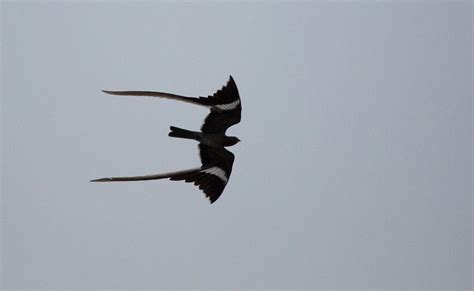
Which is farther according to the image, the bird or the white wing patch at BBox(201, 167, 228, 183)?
the white wing patch at BBox(201, 167, 228, 183)

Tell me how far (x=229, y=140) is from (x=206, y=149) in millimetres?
406

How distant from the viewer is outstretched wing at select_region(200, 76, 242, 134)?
9109mm

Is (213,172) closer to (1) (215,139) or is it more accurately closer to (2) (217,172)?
(2) (217,172)

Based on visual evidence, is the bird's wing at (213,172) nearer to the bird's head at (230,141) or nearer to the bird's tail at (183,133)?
the bird's head at (230,141)

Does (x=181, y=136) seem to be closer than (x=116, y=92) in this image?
No

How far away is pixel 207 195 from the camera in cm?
901

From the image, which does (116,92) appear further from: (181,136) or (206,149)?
(206,149)

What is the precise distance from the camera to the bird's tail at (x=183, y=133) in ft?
29.0

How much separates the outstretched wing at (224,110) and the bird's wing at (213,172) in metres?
0.36

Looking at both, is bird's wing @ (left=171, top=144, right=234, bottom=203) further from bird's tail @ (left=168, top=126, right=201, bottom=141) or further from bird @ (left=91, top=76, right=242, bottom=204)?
bird's tail @ (left=168, top=126, right=201, bottom=141)

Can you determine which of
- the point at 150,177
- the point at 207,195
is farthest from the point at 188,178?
the point at 150,177

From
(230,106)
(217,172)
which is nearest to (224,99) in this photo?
(230,106)

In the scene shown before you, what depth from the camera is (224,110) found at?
9.22m

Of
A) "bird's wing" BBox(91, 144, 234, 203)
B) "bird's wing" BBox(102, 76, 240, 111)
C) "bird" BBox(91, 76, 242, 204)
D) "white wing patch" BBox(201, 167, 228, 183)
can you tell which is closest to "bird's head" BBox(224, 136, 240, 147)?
"bird" BBox(91, 76, 242, 204)
